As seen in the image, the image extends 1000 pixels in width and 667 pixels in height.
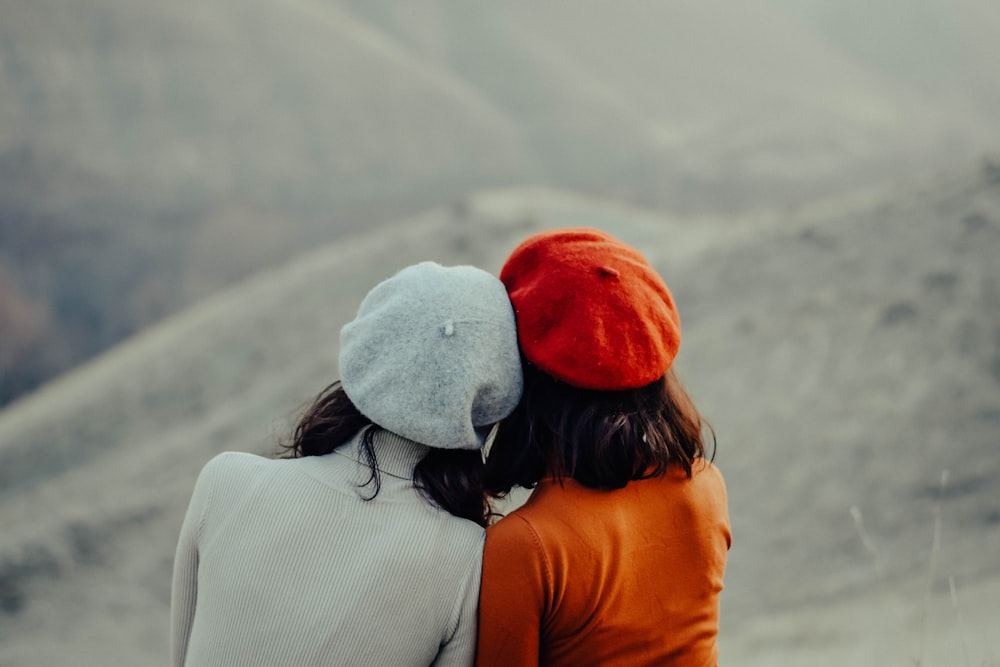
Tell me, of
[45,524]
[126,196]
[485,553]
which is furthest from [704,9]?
[485,553]

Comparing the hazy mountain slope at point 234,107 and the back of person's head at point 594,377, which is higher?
the back of person's head at point 594,377

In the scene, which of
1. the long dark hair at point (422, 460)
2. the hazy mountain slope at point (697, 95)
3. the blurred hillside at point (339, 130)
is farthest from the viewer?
the hazy mountain slope at point (697, 95)

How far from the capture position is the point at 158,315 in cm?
2138

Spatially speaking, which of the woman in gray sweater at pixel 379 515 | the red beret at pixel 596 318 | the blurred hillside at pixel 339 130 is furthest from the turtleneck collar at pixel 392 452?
the blurred hillside at pixel 339 130

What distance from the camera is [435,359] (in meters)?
1.67

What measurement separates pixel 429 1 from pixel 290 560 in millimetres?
44678

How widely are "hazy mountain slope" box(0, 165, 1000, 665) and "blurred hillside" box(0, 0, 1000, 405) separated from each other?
30.7 feet

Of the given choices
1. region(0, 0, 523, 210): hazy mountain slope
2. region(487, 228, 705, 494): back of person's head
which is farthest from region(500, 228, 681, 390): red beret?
region(0, 0, 523, 210): hazy mountain slope

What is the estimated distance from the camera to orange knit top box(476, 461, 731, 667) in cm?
159

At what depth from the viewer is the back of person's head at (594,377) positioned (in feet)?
5.51

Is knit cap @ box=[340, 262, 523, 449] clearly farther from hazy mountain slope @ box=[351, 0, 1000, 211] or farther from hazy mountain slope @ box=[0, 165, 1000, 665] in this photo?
hazy mountain slope @ box=[351, 0, 1000, 211]

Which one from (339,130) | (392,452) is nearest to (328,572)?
(392,452)

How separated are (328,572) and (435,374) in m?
0.43

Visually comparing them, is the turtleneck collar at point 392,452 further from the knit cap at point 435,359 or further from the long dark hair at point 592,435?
the long dark hair at point 592,435
